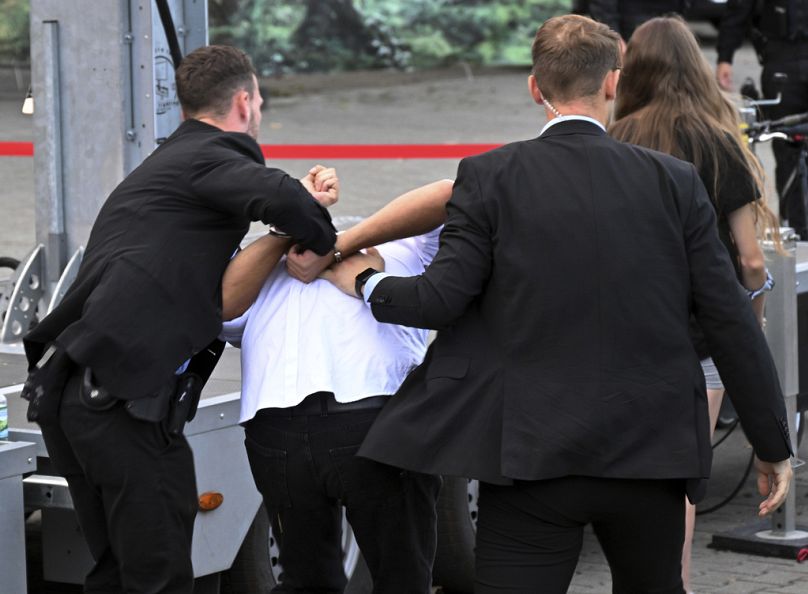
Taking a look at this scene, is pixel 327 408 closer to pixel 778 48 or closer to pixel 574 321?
pixel 574 321

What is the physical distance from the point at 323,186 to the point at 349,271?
29 cm

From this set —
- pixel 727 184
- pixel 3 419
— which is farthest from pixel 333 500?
pixel 727 184

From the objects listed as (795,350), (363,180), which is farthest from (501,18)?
(795,350)

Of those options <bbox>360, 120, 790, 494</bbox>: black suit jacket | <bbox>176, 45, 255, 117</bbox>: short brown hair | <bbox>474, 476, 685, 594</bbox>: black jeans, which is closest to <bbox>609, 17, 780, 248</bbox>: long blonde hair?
<bbox>360, 120, 790, 494</bbox>: black suit jacket

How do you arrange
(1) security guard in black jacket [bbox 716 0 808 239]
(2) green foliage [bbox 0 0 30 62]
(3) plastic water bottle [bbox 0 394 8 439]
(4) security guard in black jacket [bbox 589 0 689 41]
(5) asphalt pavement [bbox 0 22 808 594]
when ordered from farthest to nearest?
1. (2) green foliage [bbox 0 0 30 62]
2. (4) security guard in black jacket [bbox 589 0 689 41]
3. (1) security guard in black jacket [bbox 716 0 808 239]
4. (5) asphalt pavement [bbox 0 22 808 594]
5. (3) plastic water bottle [bbox 0 394 8 439]

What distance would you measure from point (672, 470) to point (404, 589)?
29.5 inches

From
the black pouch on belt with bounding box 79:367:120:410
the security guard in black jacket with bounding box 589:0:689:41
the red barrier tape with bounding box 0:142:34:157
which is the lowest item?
the red barrier tape with bounding box 0:142:34:157

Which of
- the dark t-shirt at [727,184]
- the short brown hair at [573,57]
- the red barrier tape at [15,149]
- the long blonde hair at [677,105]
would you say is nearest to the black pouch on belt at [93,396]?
the short brown hair at [573,57]

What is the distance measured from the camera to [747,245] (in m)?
4.44

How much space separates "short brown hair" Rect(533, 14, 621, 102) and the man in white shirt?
410 mm

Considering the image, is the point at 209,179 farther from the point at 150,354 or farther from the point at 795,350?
the point at 795,350

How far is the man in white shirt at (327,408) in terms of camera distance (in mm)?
3318

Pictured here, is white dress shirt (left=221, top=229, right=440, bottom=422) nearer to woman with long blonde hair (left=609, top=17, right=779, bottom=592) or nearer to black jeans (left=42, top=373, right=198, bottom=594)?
black jeans (left=42, top=373, right=198, bottom=594)

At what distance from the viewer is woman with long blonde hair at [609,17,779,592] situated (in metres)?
4.40
